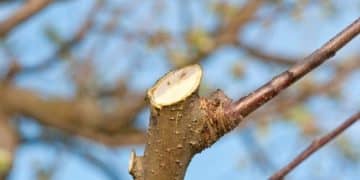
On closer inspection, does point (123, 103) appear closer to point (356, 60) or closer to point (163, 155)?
point (356, 60)

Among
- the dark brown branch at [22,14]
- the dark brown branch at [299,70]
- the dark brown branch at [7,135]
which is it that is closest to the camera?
the dark brown branch at [299,70]

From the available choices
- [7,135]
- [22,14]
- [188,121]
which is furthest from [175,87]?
[7,135]

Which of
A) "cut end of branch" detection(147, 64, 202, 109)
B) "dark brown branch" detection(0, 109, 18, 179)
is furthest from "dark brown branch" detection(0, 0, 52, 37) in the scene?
"cut end of branch" detection(147, 64, 202, 109)

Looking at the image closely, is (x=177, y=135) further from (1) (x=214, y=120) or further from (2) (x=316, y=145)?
(2) (x=316, y=145)

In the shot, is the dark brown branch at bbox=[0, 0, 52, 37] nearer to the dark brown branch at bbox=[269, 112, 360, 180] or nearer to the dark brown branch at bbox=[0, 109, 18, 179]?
the dark brown branch at bbox=[0, 109, 18, 179]

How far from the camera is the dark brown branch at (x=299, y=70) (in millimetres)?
482

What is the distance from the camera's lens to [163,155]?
488 millimetres

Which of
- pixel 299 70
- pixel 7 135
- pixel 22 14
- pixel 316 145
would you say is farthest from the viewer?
pixel 7 135

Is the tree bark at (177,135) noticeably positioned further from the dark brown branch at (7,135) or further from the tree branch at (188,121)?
the dark brown branch at (7,135)

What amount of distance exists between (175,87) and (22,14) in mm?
1682

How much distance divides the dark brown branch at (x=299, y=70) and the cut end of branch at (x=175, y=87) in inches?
1.4

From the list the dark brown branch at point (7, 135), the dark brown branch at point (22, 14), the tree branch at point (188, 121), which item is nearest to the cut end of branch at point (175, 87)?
the tree branch at point (188, 121)

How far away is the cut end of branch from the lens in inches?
19.4

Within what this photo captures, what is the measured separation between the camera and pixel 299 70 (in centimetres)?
49
